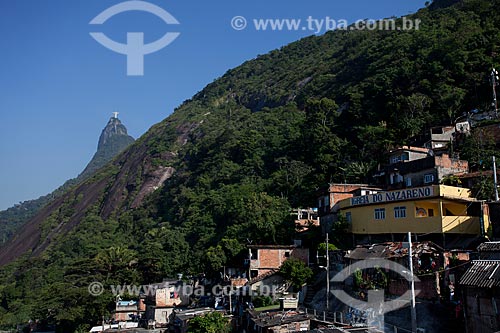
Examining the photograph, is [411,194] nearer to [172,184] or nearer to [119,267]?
[119,267]

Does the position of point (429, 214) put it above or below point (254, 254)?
above

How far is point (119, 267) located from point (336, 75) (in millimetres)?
43903

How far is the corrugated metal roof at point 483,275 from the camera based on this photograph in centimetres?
1523

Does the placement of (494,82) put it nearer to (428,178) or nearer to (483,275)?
(428,178)

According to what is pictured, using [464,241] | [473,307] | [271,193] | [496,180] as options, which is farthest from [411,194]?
[271,193]

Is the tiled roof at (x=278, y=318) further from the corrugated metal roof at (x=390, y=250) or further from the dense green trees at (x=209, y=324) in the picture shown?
the corrugated metal roof at (x=390, y=250)

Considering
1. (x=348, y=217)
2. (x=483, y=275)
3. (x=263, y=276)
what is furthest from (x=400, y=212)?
(x=483, y=275)

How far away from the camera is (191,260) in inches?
1678

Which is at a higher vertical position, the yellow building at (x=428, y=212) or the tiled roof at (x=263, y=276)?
the yellow building at (x=428, y=212)

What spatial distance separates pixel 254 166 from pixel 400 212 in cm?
3642

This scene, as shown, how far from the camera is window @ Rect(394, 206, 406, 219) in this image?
2423 cm

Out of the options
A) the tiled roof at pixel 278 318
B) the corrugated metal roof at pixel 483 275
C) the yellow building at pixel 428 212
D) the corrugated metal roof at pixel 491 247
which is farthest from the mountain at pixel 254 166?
the corrugated metal roof at pixel 483 275

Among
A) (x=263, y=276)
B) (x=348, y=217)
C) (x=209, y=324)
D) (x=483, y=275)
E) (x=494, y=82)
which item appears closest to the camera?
(x=483, y=275)

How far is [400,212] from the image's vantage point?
2444 cm
